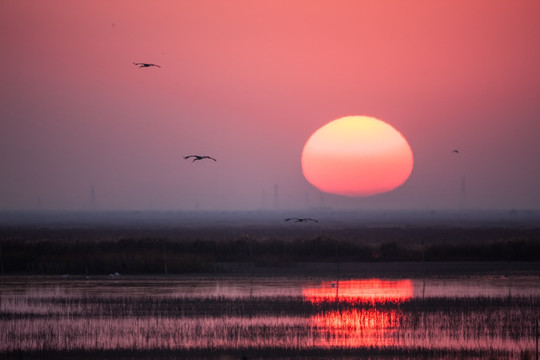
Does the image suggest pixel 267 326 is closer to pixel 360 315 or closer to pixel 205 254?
pixel 360 315

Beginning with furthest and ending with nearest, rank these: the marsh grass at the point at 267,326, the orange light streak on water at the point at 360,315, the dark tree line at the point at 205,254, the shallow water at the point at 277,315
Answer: the dark tree line at the point at 205,254 → the orange light streak on water at the point at 360,315 → the shallow water at the point at 277,315 → the marsh grass at the point at 267,326

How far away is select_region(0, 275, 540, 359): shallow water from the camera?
2128 centimetres

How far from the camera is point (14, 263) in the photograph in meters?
42.8

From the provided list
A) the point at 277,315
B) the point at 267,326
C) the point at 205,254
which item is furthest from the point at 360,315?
the point at 205,254

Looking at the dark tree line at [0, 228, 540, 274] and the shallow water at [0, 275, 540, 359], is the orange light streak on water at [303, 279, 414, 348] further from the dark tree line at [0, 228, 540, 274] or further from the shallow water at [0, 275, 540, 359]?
the dark tree line at [0, 228, 540, 274]

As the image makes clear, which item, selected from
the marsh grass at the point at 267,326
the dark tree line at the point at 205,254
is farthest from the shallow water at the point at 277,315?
the dark tree line at the point at 205,254

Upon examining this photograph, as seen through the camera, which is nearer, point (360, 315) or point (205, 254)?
point (360, 315)

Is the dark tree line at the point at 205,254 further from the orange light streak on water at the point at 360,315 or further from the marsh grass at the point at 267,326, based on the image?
the marsh grass at the point at 267,326

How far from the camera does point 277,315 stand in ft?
84.8

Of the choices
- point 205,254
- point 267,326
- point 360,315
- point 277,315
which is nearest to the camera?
point 267,326

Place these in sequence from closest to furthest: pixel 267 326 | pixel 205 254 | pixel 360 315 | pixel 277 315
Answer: pixel 267 326, pixel 360 315, pixel 277 315, pixel 205 254

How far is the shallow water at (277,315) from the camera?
69.8ft

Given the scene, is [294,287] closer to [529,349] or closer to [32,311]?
[32,311]

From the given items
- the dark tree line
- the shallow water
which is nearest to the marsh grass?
the shallow water
